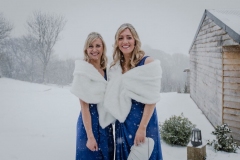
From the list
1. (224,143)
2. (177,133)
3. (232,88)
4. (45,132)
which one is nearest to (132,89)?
(177,133)

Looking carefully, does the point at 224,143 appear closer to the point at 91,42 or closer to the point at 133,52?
the point at 133,52

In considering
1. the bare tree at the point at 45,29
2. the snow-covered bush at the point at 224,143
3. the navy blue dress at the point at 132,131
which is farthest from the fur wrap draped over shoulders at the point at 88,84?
the bare tree at the point at 45,29

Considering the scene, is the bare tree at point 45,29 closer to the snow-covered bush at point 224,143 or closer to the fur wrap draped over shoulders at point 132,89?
the snow-covered bush at point 224,143

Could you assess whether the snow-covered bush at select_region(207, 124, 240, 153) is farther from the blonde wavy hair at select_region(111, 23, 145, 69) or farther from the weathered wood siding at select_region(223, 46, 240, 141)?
the blonde wavy hair at select_region(111, 23, 145, 69)

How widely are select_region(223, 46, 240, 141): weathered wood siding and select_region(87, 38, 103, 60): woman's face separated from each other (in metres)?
4.21

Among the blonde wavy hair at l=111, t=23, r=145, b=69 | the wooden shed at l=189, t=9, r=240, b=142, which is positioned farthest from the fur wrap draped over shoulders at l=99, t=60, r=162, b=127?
the wooden shed at l=189, t=9, r=240, b=142

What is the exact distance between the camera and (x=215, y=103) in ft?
22.2

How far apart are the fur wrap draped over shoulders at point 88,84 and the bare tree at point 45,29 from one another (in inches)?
978

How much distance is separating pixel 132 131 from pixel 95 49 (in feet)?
3.21

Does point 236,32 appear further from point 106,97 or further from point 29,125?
point 29,125

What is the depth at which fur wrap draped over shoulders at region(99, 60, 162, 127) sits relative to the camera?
216 cm

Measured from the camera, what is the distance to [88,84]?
231 centimetres

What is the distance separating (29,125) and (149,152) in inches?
218

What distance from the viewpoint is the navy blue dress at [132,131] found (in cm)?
225
